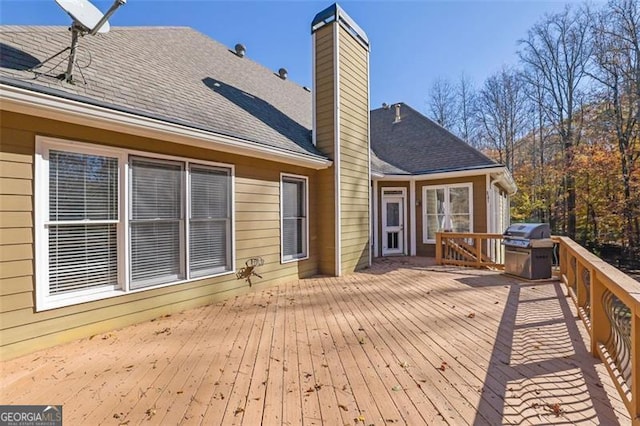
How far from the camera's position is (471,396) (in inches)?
86.5

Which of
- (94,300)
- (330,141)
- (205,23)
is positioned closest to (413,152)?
(330,141)

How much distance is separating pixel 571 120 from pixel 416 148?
1101 cm

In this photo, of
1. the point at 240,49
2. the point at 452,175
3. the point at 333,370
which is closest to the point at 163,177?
the point at 333,370

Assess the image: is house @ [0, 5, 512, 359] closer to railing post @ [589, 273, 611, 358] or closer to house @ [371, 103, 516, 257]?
house @ [371, 103, 516, 257]

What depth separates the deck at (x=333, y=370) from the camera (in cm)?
203

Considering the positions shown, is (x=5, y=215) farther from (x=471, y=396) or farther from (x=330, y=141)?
(x=330, y=141)

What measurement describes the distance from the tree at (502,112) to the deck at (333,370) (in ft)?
61.3

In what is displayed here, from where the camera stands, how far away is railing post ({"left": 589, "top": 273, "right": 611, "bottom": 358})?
2771 mm

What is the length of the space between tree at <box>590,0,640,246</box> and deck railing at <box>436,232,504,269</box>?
801 cm

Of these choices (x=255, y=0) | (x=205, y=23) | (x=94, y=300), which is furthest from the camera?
(x=205, y=23)

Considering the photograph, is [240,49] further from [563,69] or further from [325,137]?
[563,69]

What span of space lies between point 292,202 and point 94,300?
368 centimetres
